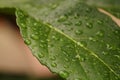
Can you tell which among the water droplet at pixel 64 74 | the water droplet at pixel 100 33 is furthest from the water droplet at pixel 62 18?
the water droplet at pixel 64 74

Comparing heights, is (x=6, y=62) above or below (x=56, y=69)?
below

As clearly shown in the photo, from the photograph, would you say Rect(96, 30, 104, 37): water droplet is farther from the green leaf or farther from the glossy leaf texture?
the green leaf

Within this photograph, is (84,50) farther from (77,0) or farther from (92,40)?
(77,0)

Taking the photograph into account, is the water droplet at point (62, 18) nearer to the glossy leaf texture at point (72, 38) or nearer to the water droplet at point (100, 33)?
the glossy leaf texture at point (72, 38)

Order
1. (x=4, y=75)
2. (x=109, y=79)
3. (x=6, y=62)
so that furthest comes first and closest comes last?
(x=6, y=62), (x=4, y=75), (x=109, y=79)

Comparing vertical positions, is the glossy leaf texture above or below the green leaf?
above

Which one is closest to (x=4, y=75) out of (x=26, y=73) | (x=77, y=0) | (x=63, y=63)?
(x=26, y=73)

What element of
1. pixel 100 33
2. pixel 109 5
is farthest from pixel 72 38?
pixel 109 5

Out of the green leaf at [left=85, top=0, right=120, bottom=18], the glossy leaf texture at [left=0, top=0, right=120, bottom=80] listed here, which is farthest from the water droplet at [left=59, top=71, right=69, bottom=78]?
the green leaf at [left=85, top=0, right=120, bottom=18]
